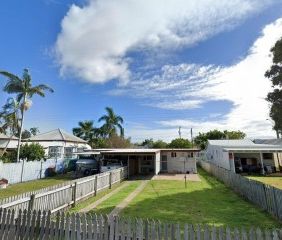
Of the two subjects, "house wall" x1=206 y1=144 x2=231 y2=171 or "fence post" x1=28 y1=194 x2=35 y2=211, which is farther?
"house wall" x1=206 y1=144 x2=231 y2=171

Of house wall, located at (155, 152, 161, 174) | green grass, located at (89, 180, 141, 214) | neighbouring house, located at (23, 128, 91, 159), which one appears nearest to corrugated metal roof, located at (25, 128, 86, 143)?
neighbouring house, located at (23, 128, 91, 159)

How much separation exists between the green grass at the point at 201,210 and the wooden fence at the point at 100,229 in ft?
14.1

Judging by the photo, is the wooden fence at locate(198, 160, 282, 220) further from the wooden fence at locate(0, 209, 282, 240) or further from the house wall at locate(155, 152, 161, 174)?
the house wall at locate(155, 152, 161, 174)

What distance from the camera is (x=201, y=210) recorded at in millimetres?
12070

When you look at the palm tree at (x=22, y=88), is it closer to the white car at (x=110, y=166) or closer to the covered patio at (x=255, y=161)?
the white car at (x=110, y=166)

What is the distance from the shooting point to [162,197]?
15.6m

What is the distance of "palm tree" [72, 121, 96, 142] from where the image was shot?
Answer: 2303 inches

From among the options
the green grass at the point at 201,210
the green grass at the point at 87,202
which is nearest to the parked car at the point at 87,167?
the green grass at the point at 87,202

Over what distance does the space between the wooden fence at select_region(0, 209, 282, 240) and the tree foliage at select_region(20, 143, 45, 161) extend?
78.0 ft

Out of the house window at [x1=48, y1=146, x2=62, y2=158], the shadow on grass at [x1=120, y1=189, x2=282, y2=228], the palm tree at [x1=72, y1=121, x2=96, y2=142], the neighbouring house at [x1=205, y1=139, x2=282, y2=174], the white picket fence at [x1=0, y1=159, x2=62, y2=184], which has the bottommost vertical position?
the shadow on grass at [x1=120, y1=189, x2=282, y2=228]

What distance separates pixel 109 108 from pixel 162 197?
41.4m

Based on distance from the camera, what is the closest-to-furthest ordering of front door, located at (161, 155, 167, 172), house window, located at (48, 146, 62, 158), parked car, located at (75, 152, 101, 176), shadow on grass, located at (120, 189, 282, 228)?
shadow on grass, located at (120, 189, 282, 228)
parked car, located at (75, 152, 101, 176)
front door, located at (161, 155, 167, 172)
house window, located at (48, 146, 62, 158)

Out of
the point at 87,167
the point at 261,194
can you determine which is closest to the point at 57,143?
the point at 87,167

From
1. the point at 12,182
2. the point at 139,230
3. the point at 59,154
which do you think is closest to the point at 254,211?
the point at 139,230
